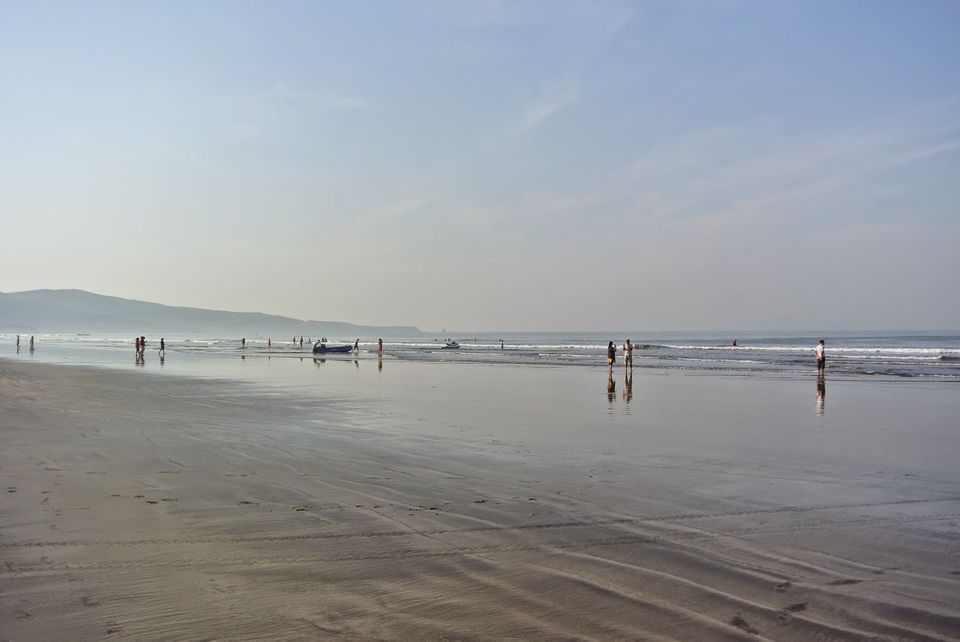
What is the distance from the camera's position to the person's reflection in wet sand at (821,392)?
2066 centimetres

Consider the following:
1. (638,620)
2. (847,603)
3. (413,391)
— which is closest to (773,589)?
(847,603)

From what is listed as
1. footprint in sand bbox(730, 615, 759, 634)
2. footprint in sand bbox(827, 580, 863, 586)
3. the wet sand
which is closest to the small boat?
the wet sand

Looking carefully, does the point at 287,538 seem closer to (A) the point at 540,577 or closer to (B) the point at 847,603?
(A) the point at 540,577

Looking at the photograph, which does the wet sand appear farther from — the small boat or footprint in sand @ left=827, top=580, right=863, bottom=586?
the small boat

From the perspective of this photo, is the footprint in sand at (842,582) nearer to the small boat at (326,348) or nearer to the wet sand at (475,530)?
the wet sand at (475,530)

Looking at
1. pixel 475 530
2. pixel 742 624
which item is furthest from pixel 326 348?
pixel 742 624

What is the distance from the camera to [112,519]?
23.8 ft

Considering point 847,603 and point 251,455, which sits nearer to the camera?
point 847,603

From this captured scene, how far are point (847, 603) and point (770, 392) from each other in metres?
22.4

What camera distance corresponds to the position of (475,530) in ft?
23.4

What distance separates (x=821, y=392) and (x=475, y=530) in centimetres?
2276

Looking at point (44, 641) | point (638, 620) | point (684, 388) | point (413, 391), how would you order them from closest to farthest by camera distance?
1. point (44, 641)
2. point (638, 620)
3. point (413, 391)
4. point (684, 388)

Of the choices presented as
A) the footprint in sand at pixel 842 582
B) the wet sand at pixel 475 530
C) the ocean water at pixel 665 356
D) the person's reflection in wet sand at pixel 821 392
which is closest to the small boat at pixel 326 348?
the ocean water at pixel 665 356

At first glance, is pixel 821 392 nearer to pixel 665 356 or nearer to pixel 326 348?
pixel 665 356
